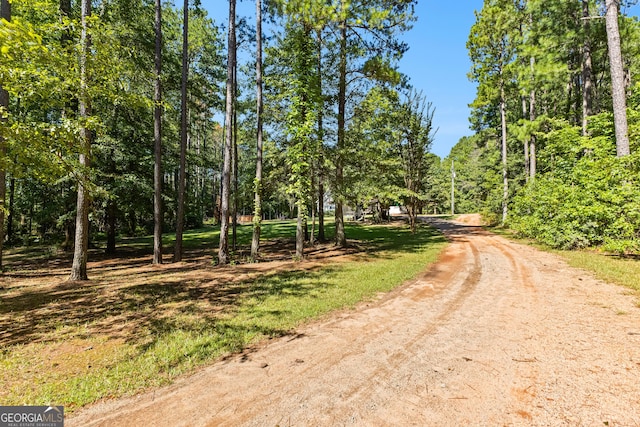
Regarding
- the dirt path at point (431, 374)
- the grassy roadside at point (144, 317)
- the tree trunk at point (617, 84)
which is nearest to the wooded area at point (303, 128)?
the tree trunk at point (617, 84)

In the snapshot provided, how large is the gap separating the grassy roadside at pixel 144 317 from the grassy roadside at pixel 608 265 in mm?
4659

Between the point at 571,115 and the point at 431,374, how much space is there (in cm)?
2653

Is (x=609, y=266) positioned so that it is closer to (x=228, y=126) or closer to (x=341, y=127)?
(x=341, y=127)

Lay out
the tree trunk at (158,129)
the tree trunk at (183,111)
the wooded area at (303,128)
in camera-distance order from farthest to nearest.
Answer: the tree trunk at (183,111) < the tree trunk at (158,129) < the wooded area at (303,128)

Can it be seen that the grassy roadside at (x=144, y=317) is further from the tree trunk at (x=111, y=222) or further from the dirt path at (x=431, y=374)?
the tree trunk at (x=111, y=222)

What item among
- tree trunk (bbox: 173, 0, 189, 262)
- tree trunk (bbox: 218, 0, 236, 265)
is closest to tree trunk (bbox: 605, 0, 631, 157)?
tree trunk (bbox: 218, 0, 236, 265)

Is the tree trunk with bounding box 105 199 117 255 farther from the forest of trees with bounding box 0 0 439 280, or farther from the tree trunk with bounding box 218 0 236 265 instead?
the tree trunk with bounding box 218 0 236 265

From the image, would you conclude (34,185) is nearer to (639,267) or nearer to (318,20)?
(318,20)

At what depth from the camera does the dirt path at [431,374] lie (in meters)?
2.67

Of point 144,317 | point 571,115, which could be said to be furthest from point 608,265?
point 571,115

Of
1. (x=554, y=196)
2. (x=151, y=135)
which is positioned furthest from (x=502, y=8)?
(x=151, y=135)

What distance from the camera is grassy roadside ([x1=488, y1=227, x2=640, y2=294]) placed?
695cm

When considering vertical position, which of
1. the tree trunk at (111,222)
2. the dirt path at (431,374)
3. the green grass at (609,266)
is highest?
the tree trunk at (111,222)

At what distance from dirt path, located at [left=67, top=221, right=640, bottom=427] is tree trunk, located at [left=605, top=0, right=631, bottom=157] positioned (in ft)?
29.1
